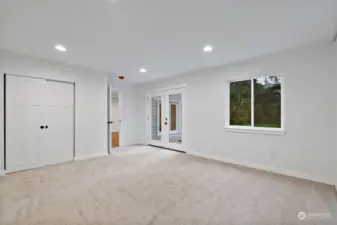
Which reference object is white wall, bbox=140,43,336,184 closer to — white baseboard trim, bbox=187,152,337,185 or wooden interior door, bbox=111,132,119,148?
white baseboard trim, bbox=187,152,337,185

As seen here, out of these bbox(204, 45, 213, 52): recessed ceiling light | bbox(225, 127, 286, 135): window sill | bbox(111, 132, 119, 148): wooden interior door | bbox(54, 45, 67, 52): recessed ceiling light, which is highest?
bbox(204, 45, 213, 52): recessed ceiling light

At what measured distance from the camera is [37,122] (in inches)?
171

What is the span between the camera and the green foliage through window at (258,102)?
4.11 m

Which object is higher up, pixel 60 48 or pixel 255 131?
pixel 60 48

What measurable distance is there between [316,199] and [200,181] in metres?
1.68

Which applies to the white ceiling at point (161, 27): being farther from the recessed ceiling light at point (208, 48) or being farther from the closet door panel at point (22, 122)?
the closet door panel at point (22, 122)

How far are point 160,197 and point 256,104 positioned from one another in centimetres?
300

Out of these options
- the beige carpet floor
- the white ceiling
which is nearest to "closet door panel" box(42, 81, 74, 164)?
the beige carpet floor

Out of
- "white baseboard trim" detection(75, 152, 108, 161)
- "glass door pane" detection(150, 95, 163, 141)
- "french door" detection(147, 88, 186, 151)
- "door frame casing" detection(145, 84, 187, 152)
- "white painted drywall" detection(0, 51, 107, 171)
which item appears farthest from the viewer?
"glass door pane" detection(150, 95, 163, 141)

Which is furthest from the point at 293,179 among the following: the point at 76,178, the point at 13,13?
the point at 13,13

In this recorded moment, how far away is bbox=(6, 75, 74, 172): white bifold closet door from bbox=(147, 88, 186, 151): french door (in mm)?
2894

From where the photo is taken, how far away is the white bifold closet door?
13.1ft

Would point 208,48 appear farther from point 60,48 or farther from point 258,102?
point 60,48

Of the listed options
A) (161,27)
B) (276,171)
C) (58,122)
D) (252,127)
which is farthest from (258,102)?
(58,122)
